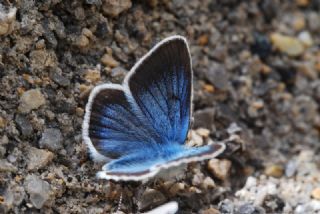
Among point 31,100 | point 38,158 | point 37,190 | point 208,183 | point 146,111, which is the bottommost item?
point 208,183

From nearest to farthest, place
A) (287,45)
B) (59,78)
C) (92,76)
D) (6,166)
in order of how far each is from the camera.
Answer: (6,166), (59,78), (92,76), (287,45)

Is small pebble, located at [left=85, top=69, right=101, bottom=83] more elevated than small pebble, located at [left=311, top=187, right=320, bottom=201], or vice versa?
small pebble, located at [left=85, top=69, right=101, bottom=83]

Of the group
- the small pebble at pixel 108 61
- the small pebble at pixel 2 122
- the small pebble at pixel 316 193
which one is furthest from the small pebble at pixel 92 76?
the small pebble at pixel 316 193

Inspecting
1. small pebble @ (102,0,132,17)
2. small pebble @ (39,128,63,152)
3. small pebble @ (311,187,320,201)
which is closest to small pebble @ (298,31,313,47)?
small pebble @ (311,187,320,201)

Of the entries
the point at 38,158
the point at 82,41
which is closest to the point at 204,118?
the point at 82,41

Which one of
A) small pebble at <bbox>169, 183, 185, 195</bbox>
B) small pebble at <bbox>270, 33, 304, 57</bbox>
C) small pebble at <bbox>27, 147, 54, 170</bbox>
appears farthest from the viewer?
small pebble at <bbox>270, 33, 304, 57</bbox>

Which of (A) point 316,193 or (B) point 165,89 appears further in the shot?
(A) point 316,193

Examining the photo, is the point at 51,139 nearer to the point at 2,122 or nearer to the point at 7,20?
the point at 2,122

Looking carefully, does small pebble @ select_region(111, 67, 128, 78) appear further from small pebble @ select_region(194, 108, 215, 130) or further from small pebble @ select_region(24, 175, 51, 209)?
small pebble @ select_region(24, 175, 51, 209)
